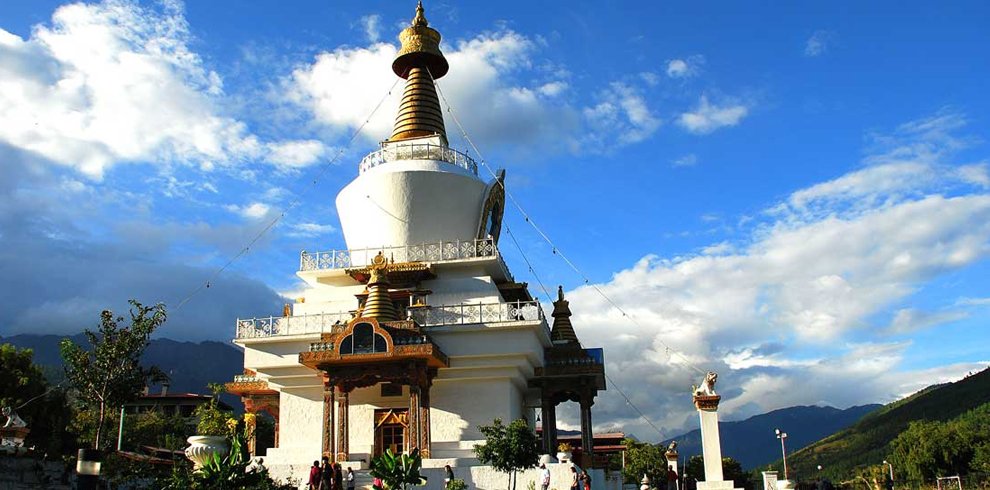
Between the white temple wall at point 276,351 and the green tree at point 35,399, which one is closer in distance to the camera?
the white temple wall at point 276,351

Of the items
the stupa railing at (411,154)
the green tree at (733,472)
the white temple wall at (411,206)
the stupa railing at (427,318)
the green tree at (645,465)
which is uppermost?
the stupa railing at (411,154)

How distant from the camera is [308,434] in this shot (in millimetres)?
26953

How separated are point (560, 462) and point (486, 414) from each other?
4000mm

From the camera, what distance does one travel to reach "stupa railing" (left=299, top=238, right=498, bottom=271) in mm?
28922

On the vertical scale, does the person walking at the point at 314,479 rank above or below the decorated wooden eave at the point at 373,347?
below

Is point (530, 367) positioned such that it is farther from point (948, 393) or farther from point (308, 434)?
point (948, 393)

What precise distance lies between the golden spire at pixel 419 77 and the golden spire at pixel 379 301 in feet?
27.7

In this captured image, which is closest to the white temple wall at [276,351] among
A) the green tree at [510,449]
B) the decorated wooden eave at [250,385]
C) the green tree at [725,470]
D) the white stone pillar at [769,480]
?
the decorated wooden eave at [250,385]

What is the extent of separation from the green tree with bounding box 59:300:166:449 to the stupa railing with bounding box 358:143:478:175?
11.0 meters

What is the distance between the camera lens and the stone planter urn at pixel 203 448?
20.6 m

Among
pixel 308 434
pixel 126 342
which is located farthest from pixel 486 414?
pixel 126 342

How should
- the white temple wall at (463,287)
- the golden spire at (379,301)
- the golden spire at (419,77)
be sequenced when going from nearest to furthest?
the golden spire at (379,301), the white temple wall at (463,287), the golden spire at (419,77)

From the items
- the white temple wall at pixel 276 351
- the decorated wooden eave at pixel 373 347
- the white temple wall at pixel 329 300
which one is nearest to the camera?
the decorated wooden eave at pixel 373 347

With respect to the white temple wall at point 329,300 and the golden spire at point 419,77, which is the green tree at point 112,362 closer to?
the white temple wall at point 329,300
